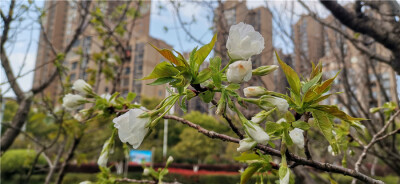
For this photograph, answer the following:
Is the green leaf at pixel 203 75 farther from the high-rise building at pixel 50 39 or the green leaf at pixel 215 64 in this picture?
the high-rise building at pixel 50 39

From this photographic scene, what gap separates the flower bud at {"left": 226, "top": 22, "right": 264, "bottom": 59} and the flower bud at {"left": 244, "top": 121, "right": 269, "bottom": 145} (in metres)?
0.11

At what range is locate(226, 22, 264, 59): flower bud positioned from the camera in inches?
16.4

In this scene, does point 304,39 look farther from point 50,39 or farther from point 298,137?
point 50,39

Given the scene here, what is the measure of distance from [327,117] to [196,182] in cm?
107

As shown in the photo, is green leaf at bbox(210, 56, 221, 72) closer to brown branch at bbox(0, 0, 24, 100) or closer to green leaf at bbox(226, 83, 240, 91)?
green leaf at bbox(226, 83, 240, 91)

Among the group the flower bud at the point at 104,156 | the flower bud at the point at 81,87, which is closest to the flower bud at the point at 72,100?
the flower bud at the point at 81,87

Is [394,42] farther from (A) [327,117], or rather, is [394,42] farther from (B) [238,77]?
(B) [238,77]

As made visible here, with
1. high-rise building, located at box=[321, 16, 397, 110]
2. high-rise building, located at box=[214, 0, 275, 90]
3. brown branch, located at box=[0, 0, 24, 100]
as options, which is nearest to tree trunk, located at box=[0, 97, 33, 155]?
brown branch, located at box=[0, 0, 24, 100]

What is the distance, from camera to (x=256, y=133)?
427mm

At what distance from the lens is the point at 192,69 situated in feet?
1.41

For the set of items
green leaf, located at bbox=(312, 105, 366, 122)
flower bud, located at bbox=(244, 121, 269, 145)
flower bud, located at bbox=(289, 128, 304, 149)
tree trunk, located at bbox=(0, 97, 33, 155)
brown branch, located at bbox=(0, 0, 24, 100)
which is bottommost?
tree trunk, located at bbox=(0, 97, 33, 155)

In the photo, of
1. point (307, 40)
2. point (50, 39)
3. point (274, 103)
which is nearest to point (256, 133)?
point (274, 103)

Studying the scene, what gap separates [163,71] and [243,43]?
0.13 m

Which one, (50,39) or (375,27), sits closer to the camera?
(375,27)
